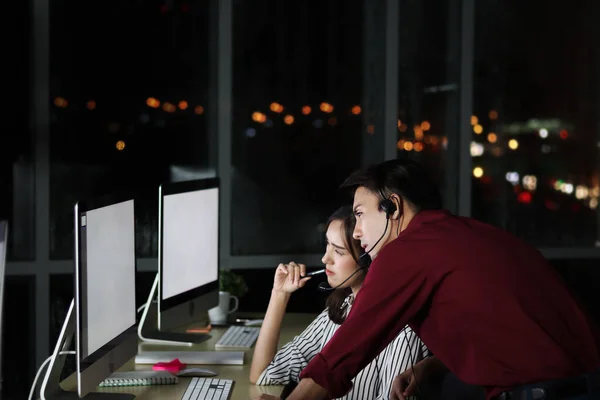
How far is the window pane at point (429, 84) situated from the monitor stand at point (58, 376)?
2586 millimetres

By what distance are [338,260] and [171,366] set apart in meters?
0.62

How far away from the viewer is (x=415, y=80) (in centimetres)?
448

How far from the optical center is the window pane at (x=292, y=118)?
172 inches

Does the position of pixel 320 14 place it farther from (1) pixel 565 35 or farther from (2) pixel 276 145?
(1) pixel 565 35

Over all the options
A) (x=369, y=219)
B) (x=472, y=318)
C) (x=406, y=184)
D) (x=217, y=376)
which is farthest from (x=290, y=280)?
(x=472, y=318)

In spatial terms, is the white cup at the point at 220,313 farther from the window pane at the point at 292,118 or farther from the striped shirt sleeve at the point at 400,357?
the striped shirt sleeve at the point at 400,357

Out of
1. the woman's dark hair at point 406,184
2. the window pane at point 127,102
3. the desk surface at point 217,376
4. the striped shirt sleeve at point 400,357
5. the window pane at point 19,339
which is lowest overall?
the window pane at point 19,339

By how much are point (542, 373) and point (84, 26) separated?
311 centimetres

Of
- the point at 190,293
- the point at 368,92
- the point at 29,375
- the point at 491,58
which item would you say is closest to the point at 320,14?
the point at 368,92

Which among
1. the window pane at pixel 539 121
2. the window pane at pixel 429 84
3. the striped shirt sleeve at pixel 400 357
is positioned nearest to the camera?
the striped shirt sleeve at pixel 400 357

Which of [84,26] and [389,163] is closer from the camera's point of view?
[389,163]

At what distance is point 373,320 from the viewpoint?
1889 mm

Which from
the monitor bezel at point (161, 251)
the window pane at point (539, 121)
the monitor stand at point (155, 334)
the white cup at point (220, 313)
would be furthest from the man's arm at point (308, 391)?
the window pane at point (539, 121)

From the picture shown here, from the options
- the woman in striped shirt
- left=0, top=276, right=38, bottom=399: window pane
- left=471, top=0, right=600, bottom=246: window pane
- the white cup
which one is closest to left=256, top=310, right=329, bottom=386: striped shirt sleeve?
the woman in striped shirt
